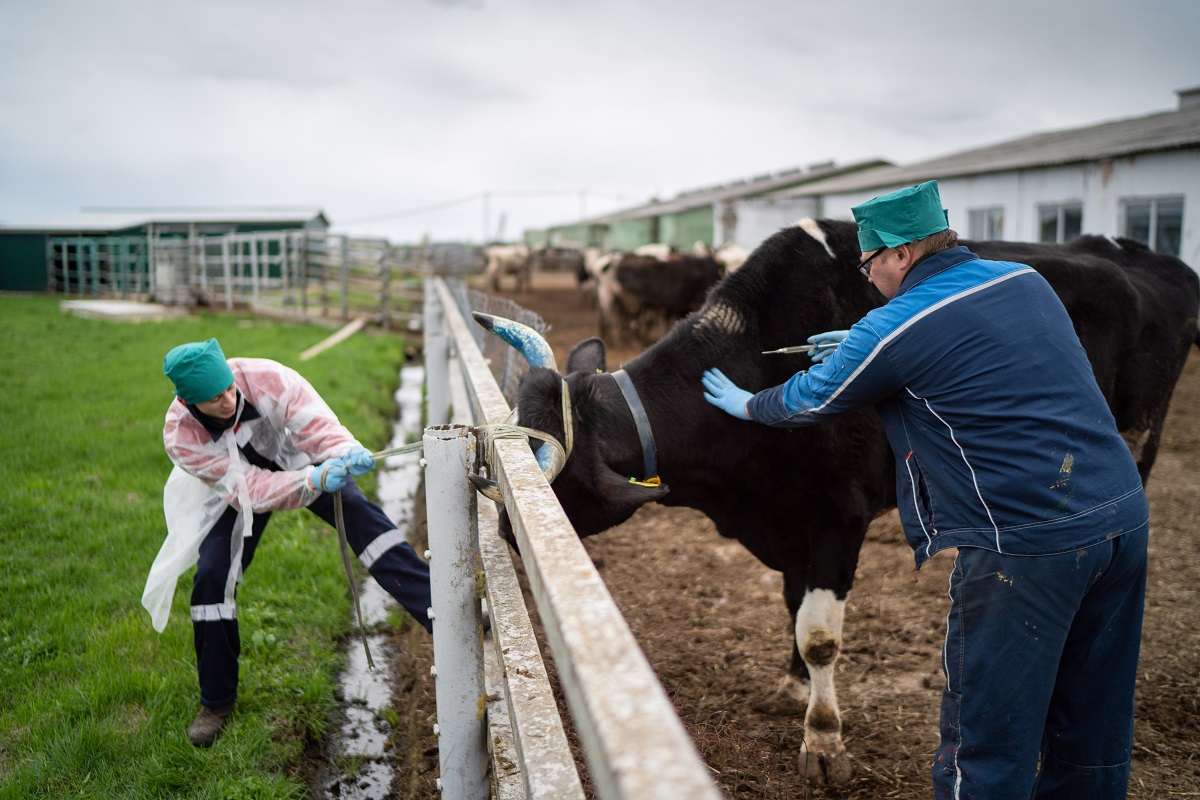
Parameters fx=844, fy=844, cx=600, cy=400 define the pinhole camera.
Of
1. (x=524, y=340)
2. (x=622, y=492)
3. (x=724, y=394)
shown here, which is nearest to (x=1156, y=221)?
(x=724, y=394)

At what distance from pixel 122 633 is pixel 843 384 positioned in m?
3.36

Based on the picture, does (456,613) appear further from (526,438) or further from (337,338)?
(337,338)

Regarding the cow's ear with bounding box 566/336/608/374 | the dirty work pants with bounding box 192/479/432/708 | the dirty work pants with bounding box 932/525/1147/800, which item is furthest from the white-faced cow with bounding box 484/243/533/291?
the dirty work pants with bounding box 932/525/1147/800

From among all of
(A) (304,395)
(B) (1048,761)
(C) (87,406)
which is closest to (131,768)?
(A) (304,395)

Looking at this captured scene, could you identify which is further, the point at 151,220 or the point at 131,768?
the point at 151,220

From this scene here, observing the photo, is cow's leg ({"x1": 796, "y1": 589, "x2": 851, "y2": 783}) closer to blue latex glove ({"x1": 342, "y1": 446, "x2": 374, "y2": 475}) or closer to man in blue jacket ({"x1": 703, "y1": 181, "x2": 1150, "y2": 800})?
man in blue jacket ({"x1": 703, "y1": 181, "x2": 1150, "y2": 800})

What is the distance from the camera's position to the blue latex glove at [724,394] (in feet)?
9.74

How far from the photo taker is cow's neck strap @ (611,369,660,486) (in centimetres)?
311

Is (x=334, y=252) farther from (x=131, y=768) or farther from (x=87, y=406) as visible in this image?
(x=131, y=768)

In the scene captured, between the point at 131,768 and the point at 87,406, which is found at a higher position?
the point at 87,406

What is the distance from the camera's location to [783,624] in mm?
4426

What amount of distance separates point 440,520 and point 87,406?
24.5 feet

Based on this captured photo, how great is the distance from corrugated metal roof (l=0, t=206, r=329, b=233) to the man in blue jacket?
38.6 m

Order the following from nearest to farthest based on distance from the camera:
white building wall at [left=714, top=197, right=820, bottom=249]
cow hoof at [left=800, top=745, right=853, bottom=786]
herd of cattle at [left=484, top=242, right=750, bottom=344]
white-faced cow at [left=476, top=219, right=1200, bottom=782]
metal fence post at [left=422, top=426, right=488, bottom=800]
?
metal fence post at [left=422, top=426, right=488, bottom=800], white-faced cow at [left=476, top=219, right=1200, bottom=782], cow hoof at [left=800, top=745, right=853, bottom=786], herd of cattle at [left=484, top=242, right=750, bottom=344], white building wall at [left=714, top=197, right=820, bottom=249]
